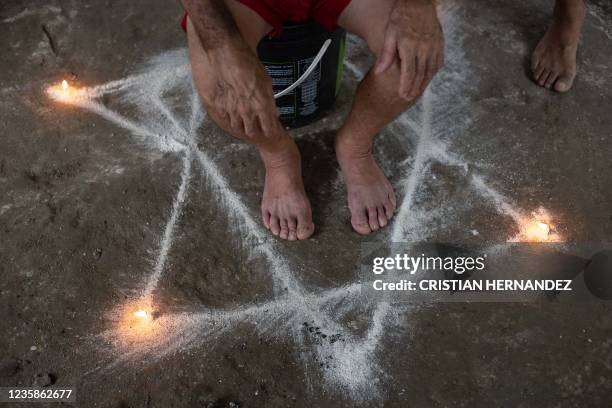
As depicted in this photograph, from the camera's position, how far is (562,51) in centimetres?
208

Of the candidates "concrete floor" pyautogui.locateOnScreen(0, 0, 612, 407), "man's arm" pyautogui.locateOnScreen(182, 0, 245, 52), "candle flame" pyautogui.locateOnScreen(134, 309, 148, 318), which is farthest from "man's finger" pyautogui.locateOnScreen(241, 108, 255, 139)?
"candle flame" pyautogui.locateOnScreen(134, 309, 148, 318)

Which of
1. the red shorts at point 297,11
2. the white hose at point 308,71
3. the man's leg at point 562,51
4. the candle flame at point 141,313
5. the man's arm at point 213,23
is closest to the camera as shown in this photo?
the man's arm at point 213,23

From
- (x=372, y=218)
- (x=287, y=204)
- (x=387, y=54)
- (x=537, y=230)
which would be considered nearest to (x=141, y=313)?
(x=287, y=204)

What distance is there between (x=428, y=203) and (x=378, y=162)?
0.25m

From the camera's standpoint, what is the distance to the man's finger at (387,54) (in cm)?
140

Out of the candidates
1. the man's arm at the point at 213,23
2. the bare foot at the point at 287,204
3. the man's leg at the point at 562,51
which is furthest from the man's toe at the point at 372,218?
the man's leg at the point at 562,51

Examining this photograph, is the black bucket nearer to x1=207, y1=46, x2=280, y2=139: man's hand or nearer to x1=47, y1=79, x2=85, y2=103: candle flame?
x1=207, y1=46, x2=280, y2=139: man's hand

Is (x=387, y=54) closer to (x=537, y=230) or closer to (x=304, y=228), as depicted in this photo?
(x=304, y=228)

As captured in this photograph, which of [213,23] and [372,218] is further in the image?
[372,218]

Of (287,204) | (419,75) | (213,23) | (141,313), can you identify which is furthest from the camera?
(287,204)

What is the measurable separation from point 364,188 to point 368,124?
9.1 inches

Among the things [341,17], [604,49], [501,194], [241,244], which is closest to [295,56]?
[341,17]

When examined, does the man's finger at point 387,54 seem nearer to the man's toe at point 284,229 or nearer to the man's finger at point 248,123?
the man's finger at point 248,123

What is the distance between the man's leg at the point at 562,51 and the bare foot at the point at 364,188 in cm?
84
